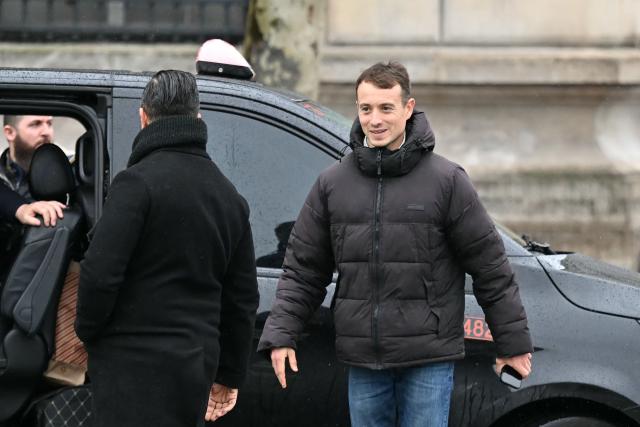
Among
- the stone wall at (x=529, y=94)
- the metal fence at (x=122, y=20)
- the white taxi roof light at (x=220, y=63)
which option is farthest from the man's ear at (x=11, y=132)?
the metal fence at (x=122, y=20)

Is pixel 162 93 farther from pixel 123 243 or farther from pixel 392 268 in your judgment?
pixel 392 268

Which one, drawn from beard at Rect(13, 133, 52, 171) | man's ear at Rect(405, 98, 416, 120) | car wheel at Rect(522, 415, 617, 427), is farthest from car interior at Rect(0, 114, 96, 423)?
car wheel at Rect(522, 415, 617, 427)

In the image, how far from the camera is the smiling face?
12.0 feet

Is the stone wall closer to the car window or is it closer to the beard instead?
the beard

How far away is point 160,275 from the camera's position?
11.0 ft

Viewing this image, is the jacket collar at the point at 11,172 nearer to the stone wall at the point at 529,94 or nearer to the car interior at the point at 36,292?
the car interior at the point at 36,292

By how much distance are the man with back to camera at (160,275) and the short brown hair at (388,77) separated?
0.55 m

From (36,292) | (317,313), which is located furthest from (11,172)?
(317,313)

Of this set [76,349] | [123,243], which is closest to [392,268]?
[123,243]

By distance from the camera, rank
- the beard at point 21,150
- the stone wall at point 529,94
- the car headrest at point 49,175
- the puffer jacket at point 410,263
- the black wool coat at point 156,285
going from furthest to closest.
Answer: the stone wall at point 529,94 < the beard at point 21,150 < the car headrest at point 49,175 < the puffer jacket at point 410,263 < the black wool coat at point 156,285

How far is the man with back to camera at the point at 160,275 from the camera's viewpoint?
330 cm

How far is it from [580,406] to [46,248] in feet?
6.34

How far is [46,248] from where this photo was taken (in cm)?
432

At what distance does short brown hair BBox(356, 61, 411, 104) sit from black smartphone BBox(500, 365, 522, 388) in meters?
0.88
